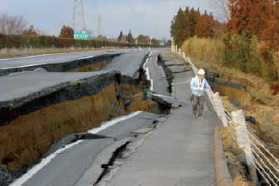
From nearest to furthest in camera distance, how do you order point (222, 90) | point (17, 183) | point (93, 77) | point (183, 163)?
point (17, 183) → point (183, 163) → point (93, 77) → point (222, 90)

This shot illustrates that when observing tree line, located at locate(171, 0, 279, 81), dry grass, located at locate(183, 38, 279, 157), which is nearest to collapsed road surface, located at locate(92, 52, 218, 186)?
dry grass, located at locate(183, 38, 279, 157)

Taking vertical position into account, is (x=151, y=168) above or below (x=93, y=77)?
below

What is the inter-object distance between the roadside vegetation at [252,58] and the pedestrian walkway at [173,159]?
3.11m

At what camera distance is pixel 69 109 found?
33.9 ft

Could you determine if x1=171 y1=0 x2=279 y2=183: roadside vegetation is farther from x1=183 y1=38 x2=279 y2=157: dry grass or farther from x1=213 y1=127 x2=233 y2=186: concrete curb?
x1=213 y1=127 x2=233 y2=186: concrete curb

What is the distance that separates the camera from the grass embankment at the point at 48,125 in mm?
7258

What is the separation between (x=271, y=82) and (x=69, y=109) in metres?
18.1

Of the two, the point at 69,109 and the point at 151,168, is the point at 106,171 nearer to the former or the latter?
the point at 151,168

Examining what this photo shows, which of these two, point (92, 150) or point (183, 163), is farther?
point (92, 150)

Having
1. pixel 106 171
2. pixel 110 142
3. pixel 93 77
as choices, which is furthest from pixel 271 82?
pixel 106 171

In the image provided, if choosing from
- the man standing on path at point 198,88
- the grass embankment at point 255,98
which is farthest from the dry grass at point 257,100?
the man standing on path at point 198,88

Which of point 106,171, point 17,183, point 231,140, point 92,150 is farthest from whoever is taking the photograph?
point 231,140

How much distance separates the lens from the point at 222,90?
23172mm

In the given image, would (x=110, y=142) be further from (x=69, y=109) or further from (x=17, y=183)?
(x=17, y=183)
